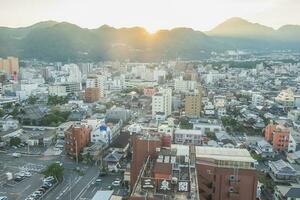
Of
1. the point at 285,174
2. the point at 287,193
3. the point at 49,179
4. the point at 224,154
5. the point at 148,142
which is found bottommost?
the point at 49,179

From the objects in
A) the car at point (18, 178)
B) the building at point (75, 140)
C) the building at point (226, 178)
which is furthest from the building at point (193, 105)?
the building at point (226, 178)

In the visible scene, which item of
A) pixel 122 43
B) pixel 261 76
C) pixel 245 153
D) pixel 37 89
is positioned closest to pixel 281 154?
pixel 245 153

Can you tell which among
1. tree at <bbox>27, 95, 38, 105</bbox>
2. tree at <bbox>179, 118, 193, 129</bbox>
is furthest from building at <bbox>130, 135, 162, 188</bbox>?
tree at <bbox>27, 95, 38, 105</bbox>

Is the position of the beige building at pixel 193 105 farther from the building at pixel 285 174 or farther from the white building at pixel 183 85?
the white building at pixel 183 85

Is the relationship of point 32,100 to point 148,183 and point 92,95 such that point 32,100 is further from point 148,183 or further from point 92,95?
point 148,183

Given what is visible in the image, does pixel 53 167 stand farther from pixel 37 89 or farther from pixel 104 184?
pixel 37 89

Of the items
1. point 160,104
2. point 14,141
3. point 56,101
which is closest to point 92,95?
point 56,101

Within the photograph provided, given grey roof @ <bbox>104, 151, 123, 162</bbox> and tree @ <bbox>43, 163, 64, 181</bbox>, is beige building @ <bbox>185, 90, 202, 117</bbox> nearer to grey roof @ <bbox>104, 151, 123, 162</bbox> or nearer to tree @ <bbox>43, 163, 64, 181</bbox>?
grey roof @ <bbox>104, 151, 123, 162</bbox>
